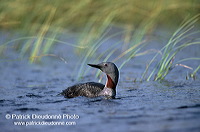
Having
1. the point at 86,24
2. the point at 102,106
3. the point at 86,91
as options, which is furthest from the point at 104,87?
the point at 86,24

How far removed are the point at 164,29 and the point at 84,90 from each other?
6.35 metres

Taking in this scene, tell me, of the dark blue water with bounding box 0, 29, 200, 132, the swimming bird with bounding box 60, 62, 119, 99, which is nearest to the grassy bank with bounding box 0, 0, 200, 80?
the swimming bird with bounding box 60, 62, 119, 99

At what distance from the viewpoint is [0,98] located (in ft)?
20.1

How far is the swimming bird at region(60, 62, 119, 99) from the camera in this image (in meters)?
6.12

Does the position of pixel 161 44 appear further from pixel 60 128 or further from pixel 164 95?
pixel 60 128

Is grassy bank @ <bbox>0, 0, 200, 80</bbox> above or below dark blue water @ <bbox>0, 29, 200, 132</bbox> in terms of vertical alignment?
above

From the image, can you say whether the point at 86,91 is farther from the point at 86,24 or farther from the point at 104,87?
the point at 86,24

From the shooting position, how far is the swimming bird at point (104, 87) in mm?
6125

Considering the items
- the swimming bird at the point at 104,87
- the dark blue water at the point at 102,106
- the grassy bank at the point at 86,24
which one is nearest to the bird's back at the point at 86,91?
the swimming bird at the point at 104,87

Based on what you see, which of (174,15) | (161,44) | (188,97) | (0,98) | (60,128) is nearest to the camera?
(60,128)

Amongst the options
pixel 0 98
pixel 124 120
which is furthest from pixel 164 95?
pixel 0 98

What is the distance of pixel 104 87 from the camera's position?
6.20 metres

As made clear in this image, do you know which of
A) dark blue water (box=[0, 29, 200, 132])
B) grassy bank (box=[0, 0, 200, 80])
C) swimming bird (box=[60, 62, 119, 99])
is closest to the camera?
dark blue water (box=[0, 29, 200, 132])

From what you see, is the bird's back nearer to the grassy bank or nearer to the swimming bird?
the swimming bird
